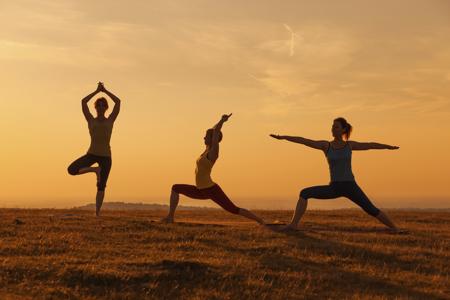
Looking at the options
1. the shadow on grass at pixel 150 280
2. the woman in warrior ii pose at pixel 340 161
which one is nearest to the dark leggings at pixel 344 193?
the woman in warrior ii pose at pixel 340 161

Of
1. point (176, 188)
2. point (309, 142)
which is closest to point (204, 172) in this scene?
point (176, 188)

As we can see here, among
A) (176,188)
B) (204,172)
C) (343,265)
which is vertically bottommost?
(343,265)

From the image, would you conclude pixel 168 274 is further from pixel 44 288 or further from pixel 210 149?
pixel 210 149

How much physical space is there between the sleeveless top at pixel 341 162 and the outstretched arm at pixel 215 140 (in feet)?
8.66

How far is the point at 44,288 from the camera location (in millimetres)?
9156

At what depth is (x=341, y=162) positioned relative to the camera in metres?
14.2

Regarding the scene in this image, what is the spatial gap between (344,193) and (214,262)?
4.68 meters

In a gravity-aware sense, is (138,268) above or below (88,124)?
below

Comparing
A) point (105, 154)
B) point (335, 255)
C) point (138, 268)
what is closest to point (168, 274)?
point (138, 268)

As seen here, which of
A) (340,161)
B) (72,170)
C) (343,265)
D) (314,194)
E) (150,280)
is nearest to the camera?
(150,280)

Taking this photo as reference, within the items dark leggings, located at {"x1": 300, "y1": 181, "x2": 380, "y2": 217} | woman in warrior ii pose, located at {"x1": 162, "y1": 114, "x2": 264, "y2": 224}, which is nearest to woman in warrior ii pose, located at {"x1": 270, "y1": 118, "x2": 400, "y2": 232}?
dark leggings, located at {"x1": 300, "y1": 181, "x2": 380, "y2": 217}

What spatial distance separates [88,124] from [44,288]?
7858 mm

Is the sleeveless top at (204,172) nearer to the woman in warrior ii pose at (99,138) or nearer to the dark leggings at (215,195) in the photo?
the dark leggings at (215,195)

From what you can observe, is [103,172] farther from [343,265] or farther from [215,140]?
[343,265]
